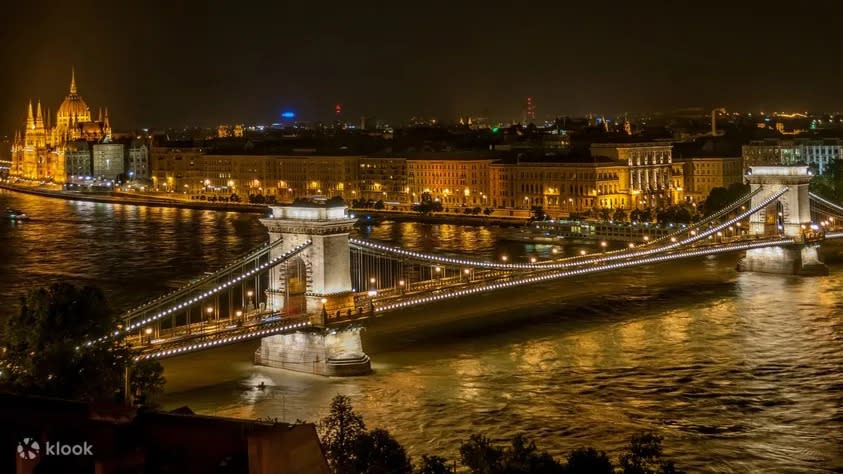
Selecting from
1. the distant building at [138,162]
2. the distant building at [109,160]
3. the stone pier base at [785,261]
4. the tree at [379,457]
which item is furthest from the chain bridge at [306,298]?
the distant building at [109,160]

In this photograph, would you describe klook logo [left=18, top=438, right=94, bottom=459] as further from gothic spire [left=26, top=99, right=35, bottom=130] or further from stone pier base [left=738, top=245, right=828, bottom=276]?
gothic spire [left=26, top=99, right=35, bottom=130]

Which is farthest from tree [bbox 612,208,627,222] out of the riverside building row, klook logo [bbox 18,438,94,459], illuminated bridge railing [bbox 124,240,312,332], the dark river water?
klook logo [bbox 18,438,94,459]

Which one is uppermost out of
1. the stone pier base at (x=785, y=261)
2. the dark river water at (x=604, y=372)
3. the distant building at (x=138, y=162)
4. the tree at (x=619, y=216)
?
the distant building at (x=138, y=162)

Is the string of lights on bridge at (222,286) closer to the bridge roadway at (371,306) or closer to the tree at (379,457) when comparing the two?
the bridge roadway at (371,306)

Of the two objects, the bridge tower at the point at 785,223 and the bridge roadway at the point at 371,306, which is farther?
the bridge tower at the point at 785,223

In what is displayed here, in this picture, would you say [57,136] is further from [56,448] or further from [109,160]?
[56,448]

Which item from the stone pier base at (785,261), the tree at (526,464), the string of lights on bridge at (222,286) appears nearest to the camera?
the tree at (526,464)
